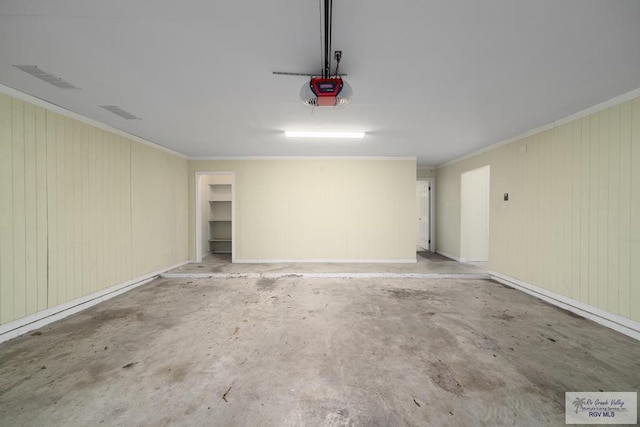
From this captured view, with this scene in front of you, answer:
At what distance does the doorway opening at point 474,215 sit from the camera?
5.77 m

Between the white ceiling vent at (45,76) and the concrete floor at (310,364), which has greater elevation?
the white ceiling vent at (45,76)

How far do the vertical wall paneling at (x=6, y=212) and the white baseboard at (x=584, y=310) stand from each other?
6741mm

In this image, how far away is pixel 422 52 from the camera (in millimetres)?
1882

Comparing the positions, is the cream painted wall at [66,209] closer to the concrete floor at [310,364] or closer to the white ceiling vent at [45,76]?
the concrete floor at [310,364]

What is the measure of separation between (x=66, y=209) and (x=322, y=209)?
4.38 m

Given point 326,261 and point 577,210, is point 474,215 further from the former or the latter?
point 326,261

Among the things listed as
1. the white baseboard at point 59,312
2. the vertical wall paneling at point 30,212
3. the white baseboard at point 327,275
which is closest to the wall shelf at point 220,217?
the white baseboard at point 327,275

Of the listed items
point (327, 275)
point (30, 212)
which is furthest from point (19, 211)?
point (327, 275)

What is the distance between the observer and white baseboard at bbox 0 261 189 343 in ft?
8.04

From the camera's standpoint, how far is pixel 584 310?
9.84 ft

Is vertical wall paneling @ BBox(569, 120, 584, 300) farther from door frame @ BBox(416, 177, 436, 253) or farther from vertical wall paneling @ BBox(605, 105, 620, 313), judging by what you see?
door frame @ BBox(416, 177, 436, 253)

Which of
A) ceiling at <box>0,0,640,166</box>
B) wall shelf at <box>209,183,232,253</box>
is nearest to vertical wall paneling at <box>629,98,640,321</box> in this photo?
ceiling at <box>0,0,640,166</box>

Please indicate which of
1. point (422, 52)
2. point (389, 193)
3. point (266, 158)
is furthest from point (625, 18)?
point (266, 158)

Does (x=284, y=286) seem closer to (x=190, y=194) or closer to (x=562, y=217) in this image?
(x=190, y=194)
